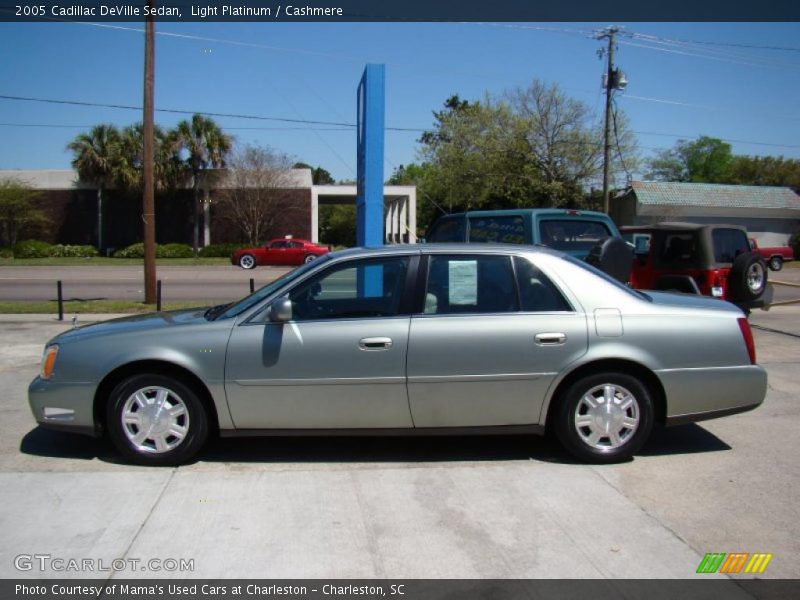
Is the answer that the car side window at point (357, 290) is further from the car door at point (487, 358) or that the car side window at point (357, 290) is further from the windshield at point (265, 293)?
the car door at point (487, 358)

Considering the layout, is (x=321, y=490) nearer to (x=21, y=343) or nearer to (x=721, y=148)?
(x=21, y=343)

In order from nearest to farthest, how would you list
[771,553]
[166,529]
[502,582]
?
[502,582] < [771,553] < [166,529]

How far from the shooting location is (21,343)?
10430 mm

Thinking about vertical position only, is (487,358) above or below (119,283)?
above

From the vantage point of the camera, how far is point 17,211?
42250 mm

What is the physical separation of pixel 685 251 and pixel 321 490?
23.3 ft

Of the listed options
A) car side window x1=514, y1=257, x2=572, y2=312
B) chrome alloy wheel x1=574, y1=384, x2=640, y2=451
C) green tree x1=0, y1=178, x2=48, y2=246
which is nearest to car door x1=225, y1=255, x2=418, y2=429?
car side window x1=514, y1=257, x2=572, y2=312

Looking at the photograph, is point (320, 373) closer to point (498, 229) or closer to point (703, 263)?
point (498, 229)

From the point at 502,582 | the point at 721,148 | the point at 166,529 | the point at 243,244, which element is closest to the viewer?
the point at 502,582

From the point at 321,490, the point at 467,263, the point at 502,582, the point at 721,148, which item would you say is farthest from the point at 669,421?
the point at 721,148

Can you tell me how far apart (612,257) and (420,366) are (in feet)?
13.5

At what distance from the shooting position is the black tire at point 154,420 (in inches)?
193

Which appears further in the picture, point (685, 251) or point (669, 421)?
point (685, 251)

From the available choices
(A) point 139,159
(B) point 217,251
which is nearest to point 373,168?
(B) point 217,251
